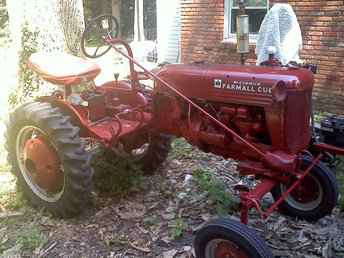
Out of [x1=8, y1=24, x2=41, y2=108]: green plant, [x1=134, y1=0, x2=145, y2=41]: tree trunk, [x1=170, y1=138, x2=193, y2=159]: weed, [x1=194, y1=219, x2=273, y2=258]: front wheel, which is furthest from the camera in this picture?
[x1=134, y1=0, x2=145, y2=41]: tree trunk

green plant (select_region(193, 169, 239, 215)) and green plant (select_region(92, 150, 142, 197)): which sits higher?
green plant (select_region(92, 150, 142, 197))

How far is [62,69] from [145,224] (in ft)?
4.85

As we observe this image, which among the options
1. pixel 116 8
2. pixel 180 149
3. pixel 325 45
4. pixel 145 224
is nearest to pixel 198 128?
pixel 145 224

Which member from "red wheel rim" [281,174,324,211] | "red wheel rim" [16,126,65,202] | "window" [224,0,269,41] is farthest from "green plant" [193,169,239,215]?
"window" [224,0,269,41]

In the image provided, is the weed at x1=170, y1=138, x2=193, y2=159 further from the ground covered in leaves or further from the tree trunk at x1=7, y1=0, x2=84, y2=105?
the tree trunk at x1=7, y1=0, x2=84, y2=105

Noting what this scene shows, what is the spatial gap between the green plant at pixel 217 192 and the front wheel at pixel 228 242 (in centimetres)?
94

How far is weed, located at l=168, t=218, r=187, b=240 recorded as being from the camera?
3.66 meters

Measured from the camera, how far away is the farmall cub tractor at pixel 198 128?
10.3 ft

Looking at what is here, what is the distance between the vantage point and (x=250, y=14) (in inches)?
336

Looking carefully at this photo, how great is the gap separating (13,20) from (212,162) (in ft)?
10.0

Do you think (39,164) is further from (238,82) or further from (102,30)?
(238,82)

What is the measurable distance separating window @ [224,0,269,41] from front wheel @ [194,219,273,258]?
607 cm

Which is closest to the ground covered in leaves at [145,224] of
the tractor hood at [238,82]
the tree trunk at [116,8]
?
the tractor hood at [238,82]

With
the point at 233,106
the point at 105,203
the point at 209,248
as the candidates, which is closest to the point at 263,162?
the point at 233,106
